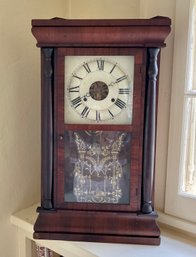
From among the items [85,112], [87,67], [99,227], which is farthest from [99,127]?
[99,227]

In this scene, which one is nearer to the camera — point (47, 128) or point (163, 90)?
point (47, 128)

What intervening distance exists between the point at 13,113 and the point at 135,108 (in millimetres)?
452

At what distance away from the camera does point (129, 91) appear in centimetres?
80

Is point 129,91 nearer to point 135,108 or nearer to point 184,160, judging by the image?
point 135,108

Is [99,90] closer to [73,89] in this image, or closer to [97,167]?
[73,89]

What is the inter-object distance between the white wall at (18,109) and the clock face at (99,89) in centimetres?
27

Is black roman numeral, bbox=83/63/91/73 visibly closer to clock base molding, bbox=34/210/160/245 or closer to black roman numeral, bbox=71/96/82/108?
black roman numeral, bbox=71/96/82/108

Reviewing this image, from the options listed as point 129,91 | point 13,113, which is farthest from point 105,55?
point 13,113

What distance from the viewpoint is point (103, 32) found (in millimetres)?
758

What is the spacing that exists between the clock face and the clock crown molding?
0.16ft

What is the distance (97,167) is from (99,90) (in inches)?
9.2

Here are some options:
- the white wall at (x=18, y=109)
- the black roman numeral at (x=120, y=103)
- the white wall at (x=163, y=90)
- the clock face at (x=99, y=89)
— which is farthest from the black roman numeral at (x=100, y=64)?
the white wall at (x=18, y=109)

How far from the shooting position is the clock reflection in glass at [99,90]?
80 cm

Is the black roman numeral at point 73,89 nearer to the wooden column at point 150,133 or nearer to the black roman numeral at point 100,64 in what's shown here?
the black roman numeral at point 100,64
